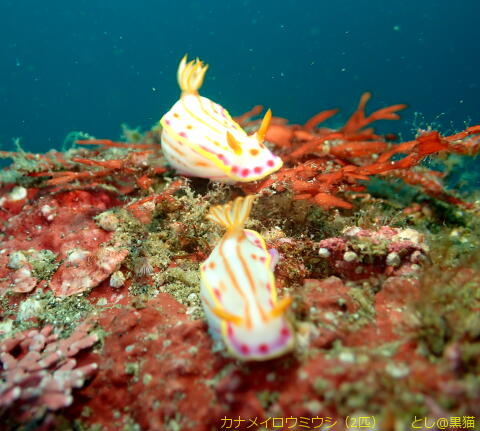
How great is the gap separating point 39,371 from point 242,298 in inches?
64.2

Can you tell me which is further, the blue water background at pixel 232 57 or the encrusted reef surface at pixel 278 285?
the blue water background at pixel 232 57

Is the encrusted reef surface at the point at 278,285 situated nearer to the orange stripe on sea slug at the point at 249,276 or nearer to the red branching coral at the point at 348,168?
the red branching coral at the point at 348,168

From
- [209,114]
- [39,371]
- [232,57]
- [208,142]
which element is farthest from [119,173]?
[232,57]

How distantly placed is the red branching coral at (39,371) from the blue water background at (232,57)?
15.1 m

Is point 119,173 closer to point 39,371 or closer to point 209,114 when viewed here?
point 209,114

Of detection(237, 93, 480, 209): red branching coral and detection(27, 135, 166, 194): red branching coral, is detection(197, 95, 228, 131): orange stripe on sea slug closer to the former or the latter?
detection(237, 93, 480, 209): red branching coral

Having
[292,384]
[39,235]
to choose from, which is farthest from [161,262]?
[292,384]

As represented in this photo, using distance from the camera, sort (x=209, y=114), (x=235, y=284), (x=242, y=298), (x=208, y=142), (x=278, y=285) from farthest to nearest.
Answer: (x=209, y=114) < (x=208, y=142) < (x=278, y=285) < (x=235, y=284) < (x=242, y=298)

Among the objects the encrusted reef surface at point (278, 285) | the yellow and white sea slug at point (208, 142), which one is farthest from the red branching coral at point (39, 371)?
the yellow and white sea slug at point (208, 142)

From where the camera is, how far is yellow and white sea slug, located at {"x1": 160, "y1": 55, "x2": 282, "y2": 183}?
294cm

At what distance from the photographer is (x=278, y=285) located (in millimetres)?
2850

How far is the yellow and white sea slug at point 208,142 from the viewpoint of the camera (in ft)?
9.66

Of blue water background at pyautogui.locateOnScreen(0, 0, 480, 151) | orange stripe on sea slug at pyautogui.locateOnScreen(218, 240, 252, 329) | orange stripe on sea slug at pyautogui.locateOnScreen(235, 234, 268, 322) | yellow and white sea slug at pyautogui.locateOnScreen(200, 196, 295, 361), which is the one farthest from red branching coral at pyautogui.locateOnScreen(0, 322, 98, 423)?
blue water background at pyautogui.locateOnScreen(0, 0, 480, 151)

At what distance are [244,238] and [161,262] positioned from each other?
126 centimetres
